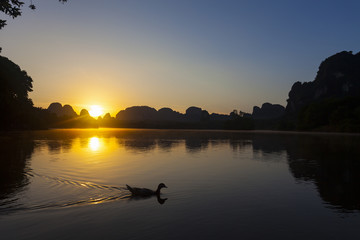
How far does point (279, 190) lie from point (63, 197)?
12756 mm

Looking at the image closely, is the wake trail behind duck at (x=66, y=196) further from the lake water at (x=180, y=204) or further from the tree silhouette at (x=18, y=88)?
the tree silhouette at (x=18, y=88)

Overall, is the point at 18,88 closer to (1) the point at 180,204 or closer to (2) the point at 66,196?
(2) the point at 66,196

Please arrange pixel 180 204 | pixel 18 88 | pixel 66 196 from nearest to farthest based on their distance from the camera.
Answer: pixel 180 204 < pixel 66 196 < pixel 18 88

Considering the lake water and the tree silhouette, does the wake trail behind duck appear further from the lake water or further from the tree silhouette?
the tree silhouette

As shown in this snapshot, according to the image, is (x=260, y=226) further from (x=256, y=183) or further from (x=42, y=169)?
(x=42, y=169)

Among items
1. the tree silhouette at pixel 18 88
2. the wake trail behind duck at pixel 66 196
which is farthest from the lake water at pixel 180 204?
the tree silhouette at pixel 18 88

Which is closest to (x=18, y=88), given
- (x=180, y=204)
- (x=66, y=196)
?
(x=66, y=196)

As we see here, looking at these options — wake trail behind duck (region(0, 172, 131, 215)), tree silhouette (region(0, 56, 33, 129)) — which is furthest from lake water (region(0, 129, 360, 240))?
tree silhouette (region(0, 56, 33, 129))

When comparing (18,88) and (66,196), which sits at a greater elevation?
(18,88)

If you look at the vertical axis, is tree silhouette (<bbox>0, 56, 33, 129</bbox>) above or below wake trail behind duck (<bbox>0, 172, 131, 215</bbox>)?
above

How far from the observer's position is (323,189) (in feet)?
61.4

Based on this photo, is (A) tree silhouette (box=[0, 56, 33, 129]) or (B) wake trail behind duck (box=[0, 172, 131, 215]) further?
(A) tree silhouette (box=[0, 56, 33, 129])

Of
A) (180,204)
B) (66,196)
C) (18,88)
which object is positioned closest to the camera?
(180,204)

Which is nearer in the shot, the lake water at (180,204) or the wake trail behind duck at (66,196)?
the lake water at (180,204)
